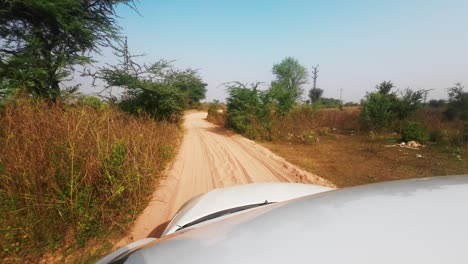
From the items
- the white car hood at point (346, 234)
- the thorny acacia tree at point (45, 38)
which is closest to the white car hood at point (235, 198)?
the white car hood at point (346, 234)

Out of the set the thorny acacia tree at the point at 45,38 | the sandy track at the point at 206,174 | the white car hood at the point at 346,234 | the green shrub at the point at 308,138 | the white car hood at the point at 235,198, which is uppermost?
the thorny acacia tree at the point at 45,38

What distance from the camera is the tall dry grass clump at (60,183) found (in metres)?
3.18

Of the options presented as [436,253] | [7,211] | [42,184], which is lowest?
[7,211]

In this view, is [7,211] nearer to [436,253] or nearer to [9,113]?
[9,113]

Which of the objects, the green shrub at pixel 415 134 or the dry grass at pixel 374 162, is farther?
the green shrub at pixel 415 134

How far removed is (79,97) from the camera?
788 cm

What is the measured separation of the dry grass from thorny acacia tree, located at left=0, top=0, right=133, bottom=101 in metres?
7.99

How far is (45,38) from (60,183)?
6561mm

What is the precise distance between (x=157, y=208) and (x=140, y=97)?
25.0 feet

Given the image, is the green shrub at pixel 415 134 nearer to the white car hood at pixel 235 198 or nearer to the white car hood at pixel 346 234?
the white car hood at pixel 235 198

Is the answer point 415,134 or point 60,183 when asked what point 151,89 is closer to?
point 60,183

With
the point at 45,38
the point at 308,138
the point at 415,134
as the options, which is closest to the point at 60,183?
the point at 45,38

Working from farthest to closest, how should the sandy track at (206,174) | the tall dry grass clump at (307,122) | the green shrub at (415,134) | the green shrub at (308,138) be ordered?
1. the tall dry grass clump at (307,122)
2. the green shrub at (308,138)
3. the green shrub at (415,134)
4. the sandy track at (206,174)

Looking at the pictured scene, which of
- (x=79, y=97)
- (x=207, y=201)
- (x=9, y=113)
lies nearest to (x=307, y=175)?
(x=207, y=201)
